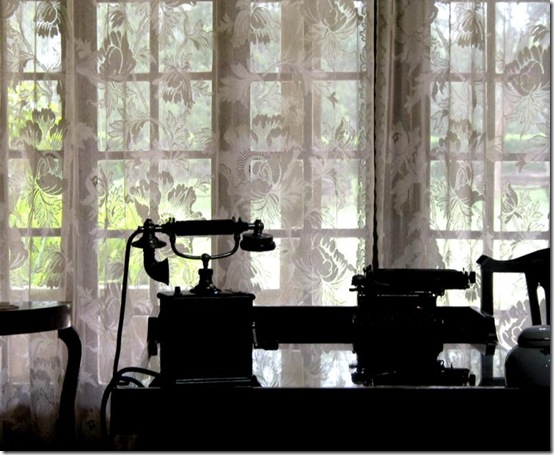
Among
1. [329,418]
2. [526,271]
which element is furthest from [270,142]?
[329,418]

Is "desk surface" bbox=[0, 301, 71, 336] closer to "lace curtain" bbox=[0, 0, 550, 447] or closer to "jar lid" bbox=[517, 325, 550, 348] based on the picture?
"lace curtain" bbox=[0, 0, 550, 447]

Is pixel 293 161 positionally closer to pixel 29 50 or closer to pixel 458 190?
pixel 458 190

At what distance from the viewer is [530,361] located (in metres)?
1.47

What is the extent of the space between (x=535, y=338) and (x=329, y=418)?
408 millimetres

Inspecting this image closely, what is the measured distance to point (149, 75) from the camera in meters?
3.10

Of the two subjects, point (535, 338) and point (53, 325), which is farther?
point (53, 325)

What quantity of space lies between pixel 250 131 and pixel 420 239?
2.47 ft

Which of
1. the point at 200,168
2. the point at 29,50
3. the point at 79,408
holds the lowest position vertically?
the point at 79,408

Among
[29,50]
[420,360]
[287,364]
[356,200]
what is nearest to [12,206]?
[29,50]

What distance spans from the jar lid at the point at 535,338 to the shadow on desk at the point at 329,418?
10 cm

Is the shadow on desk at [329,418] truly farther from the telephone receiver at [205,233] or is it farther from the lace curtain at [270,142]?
the lace curtain at [270,142]

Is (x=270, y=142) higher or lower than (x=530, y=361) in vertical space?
higher

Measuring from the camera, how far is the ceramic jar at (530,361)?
4.72 feet

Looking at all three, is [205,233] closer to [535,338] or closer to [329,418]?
[329,418]
